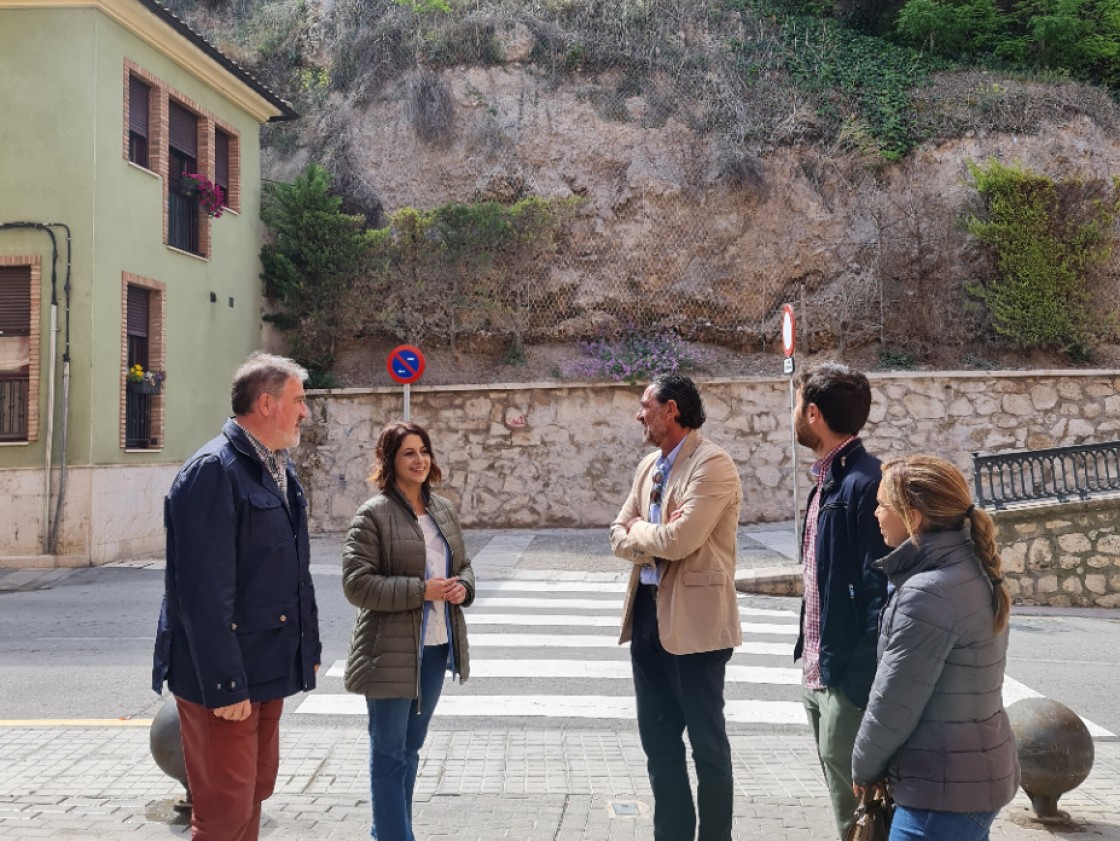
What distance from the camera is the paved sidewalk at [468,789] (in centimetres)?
467

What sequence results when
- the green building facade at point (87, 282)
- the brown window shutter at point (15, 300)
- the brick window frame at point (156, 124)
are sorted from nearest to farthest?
the green building facade at point (87, 282)
the brown window shutter at point (15, 300)
the brick window frame at point (156, 124)

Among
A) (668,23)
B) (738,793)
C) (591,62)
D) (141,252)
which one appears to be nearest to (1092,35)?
(668,23)

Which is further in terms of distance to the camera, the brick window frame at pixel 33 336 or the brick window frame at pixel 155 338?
the brick window frame at pixel 155 338

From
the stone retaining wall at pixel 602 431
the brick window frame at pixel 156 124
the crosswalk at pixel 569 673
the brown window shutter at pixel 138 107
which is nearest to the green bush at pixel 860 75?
the stone retaining wall at pixel 602 431

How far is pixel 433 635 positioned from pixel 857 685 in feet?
5.59

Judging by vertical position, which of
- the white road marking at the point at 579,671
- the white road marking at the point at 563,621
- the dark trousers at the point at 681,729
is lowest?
the white road marking at the point at 563,621

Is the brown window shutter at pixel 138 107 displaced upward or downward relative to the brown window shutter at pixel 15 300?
upward

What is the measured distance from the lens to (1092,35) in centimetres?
2391

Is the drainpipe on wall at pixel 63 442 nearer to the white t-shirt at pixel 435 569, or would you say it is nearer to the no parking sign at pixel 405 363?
the no parking sign at pixel 405 363

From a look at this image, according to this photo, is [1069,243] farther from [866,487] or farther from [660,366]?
[866,487]

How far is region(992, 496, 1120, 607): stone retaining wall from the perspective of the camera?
1267 cm

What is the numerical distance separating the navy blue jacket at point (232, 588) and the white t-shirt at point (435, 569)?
71cm

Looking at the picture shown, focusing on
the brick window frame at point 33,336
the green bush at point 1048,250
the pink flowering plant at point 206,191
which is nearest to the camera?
the brick window frame at point 33,336

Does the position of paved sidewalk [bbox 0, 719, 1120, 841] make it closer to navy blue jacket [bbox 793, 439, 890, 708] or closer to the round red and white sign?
navy blue jacket [bbox 793, 439, 890, 708]
